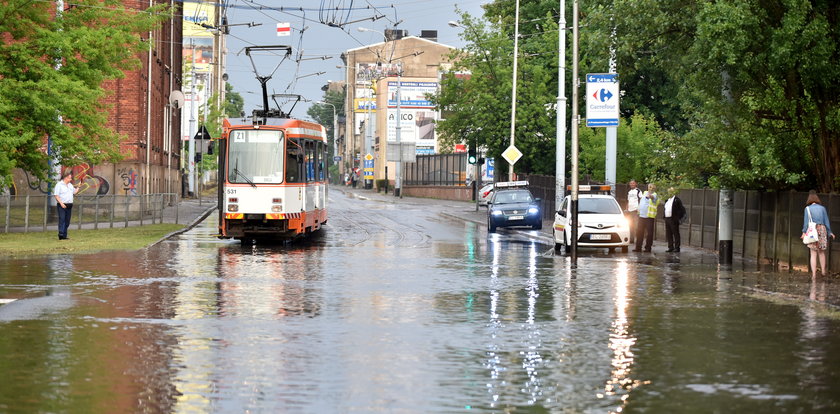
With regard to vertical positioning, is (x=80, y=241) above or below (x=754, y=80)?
below

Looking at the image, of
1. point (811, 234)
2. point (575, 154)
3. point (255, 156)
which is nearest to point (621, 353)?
point (811, 234)

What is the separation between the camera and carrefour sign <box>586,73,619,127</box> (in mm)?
30922

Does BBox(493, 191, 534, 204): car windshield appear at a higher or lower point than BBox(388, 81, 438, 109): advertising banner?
lower

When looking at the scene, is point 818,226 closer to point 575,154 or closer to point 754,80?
point 754,80

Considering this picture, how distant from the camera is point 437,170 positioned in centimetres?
9762

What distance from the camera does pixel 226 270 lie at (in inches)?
923

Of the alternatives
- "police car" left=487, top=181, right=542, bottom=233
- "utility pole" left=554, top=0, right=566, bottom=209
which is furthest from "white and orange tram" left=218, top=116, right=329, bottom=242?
"police car" left=487, top=181, right=542, bottom=233

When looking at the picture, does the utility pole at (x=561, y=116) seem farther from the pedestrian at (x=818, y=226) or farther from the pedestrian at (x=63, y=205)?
the pedestrian at (x=818, y=226)

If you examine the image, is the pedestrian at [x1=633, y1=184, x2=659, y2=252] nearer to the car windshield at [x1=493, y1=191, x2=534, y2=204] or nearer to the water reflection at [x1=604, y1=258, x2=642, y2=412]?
the water reflection at [x1=604, y1=258, x2=642, y2=412]

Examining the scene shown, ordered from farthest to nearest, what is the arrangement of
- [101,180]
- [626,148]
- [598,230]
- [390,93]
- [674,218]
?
1. [390,93]
2. [101,180]
3. [626,148]
4. [598,230]
5. [674,218]


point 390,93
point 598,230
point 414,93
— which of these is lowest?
point 598,230

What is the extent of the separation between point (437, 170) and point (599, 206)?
65432 mm

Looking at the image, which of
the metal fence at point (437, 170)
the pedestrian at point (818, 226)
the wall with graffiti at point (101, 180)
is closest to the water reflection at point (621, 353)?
the pedestrian at point (818, 226)

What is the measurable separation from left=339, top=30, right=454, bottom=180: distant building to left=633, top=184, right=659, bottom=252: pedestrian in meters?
76.4
